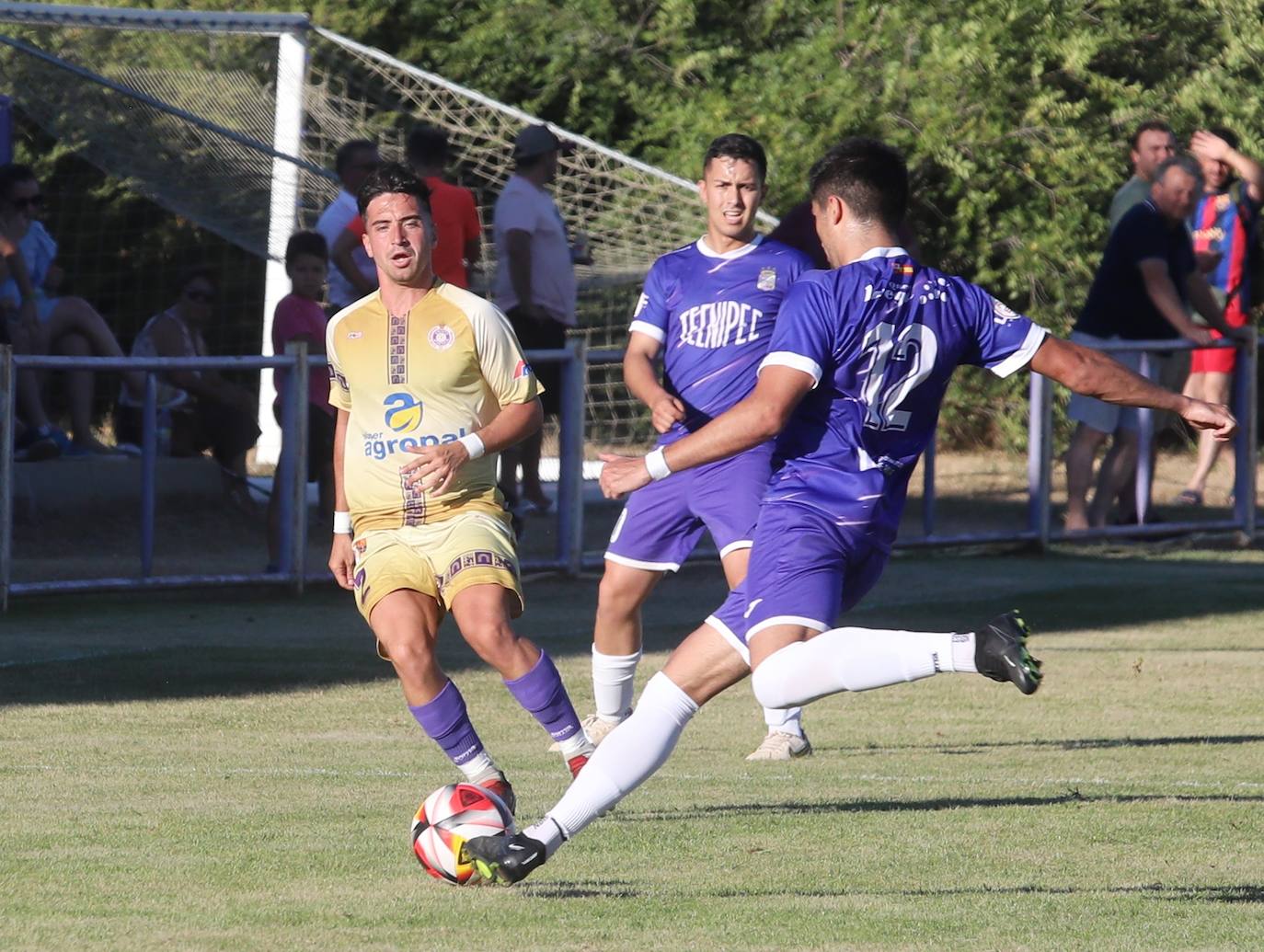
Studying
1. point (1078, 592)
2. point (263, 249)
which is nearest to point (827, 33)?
point (263, 249)

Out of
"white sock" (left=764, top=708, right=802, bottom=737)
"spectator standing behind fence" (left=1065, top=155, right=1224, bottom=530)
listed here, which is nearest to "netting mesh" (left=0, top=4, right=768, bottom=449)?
"spectator standing behind fence" (left=1065, top=155, right=1224, bottom=530)

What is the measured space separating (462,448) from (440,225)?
6.33 m

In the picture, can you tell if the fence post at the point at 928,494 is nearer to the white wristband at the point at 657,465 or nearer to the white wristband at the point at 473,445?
the white wristband at the point at 473,445

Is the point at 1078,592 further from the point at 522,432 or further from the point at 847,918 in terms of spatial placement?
the point at 847,918

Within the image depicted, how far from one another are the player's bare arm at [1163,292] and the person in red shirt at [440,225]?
14.1 feet

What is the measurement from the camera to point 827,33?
67.2ft

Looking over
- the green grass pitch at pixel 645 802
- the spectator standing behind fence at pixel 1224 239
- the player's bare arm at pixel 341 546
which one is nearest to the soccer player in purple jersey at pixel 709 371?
the green grass pitch at pixel 645 802

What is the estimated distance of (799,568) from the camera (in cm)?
578

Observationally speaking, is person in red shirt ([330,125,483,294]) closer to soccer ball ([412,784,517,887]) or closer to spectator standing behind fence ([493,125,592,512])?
spectator standing behind fence ([493,125,592,512])

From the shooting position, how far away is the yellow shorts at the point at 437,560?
6293mm

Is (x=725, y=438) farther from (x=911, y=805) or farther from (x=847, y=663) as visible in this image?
(x=911, y=805)

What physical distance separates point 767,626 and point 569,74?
17.0 meters

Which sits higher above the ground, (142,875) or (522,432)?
(522,432)

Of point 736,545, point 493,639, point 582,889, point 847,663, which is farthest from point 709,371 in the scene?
point 582,889
